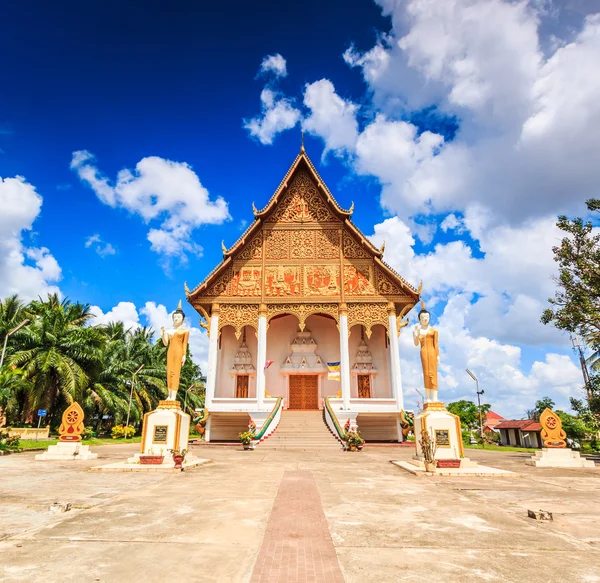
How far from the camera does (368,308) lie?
20656 millimetres

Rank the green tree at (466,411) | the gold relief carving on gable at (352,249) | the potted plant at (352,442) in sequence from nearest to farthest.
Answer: the potted plant at (352,442), the gold relief carving on gable at (352,249), the green tree at (466,411)

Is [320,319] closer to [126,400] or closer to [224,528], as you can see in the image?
[126,400]

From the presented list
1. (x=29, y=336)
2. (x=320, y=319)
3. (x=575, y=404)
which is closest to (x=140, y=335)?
(x=29, y=336)

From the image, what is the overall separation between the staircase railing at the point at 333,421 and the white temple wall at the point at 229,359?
519 centimetres

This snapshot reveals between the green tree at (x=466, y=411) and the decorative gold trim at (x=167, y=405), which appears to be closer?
the decorative gold trim at (x=167, y=405)

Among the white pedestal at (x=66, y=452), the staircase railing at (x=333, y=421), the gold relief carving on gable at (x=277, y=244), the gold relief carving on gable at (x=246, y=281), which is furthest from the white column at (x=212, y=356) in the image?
the white pedestal at (x=66, y=452)

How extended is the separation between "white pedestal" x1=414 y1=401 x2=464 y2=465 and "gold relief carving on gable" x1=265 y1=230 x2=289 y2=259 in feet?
Answer: 42.3

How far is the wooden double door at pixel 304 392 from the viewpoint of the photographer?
73.6ft

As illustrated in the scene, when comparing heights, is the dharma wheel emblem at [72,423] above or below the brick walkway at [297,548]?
above

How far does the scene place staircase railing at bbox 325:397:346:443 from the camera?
16.2m

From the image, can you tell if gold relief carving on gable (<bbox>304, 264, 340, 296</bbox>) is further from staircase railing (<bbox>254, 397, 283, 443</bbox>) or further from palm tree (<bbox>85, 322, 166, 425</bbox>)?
palm tree (<bbox>85, 322, 166, 425</bbox>)

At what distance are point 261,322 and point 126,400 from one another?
14.0 metres

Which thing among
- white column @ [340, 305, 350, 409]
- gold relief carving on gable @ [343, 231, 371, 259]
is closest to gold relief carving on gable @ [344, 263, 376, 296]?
gold relief carving on gable @ [343, 231, 371, 259]

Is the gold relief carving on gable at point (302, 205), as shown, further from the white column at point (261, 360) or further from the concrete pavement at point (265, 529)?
the concrete pavement at point (265, 529)
